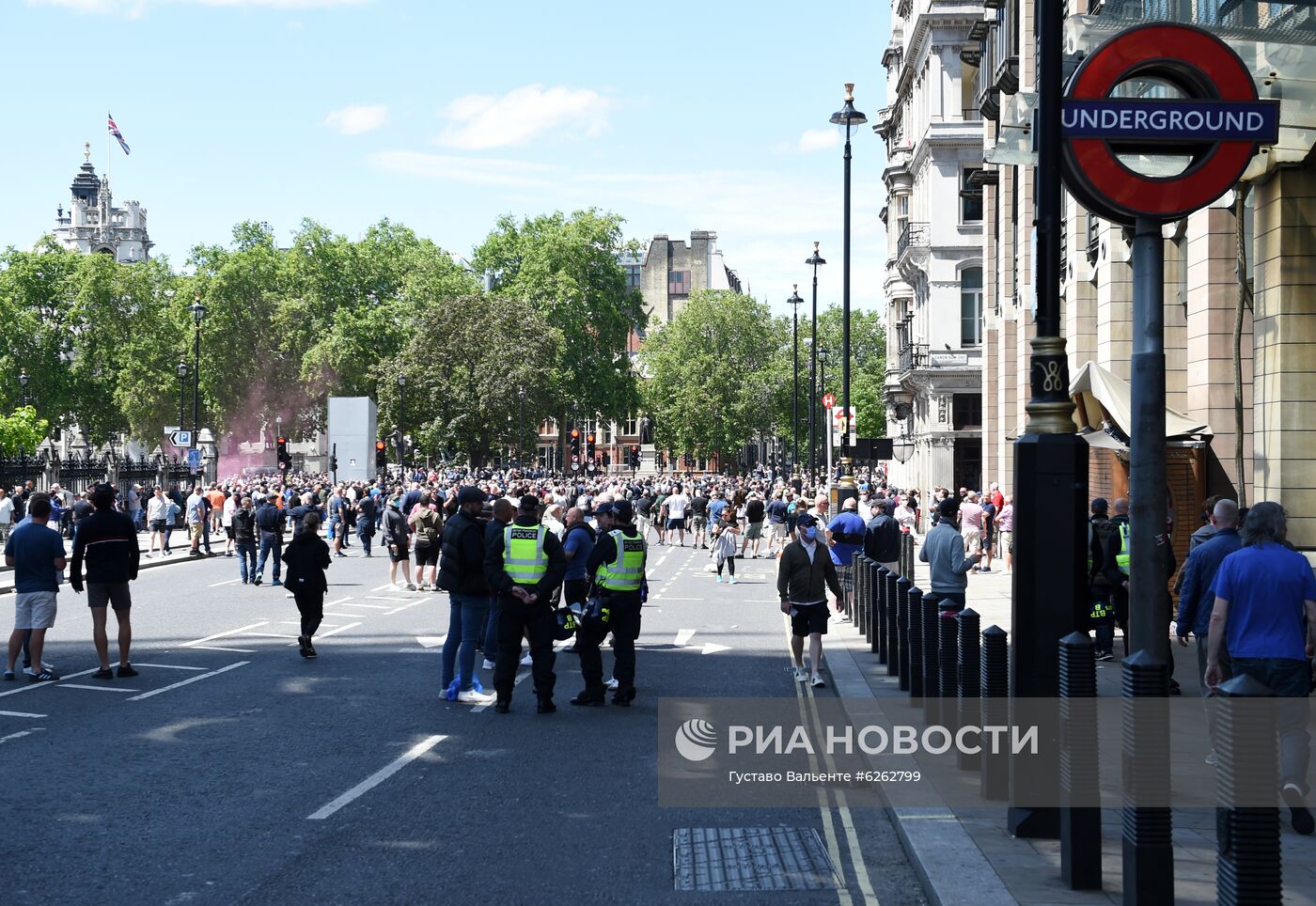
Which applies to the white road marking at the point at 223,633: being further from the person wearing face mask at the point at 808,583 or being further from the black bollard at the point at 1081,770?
the black bollard at the point at 1081,770

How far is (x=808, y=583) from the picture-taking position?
42.7 feet

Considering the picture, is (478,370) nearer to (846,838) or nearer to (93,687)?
(93,687)

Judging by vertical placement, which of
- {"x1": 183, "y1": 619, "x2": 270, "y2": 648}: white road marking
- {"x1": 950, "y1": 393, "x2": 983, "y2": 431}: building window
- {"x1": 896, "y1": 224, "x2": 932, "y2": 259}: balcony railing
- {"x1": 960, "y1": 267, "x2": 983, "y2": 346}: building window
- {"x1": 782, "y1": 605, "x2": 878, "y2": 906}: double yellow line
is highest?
{"x1": 896, "y1": 224, "x2": 932, "y2": 259}: balcony railing

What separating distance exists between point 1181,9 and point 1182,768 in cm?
957

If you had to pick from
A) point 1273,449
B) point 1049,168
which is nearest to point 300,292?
point 1273,449

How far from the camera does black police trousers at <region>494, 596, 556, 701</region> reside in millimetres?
11648

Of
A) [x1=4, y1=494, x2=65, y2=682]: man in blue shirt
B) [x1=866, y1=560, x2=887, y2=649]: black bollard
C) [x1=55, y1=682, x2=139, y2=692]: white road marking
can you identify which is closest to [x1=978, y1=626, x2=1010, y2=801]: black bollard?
[x1=866, y1=560, x2=887, y2=649]: black bollard

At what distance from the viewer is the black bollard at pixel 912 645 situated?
448 inches

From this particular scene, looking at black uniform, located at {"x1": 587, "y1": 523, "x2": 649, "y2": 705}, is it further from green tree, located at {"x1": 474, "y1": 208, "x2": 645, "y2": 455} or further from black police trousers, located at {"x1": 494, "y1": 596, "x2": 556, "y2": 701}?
green tree, located at {"x1": 474, "y1": 208, "x2": 645, "y2": 455}

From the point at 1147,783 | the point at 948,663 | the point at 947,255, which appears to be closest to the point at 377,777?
the point at 948,663

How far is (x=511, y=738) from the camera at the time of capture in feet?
34.8

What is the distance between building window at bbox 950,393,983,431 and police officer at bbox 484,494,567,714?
39.0 meters

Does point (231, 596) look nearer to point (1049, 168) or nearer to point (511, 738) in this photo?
point (511, 738)

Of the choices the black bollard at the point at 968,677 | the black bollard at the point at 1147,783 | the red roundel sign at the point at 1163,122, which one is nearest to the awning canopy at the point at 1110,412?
the black bollard at the point at 968,677
